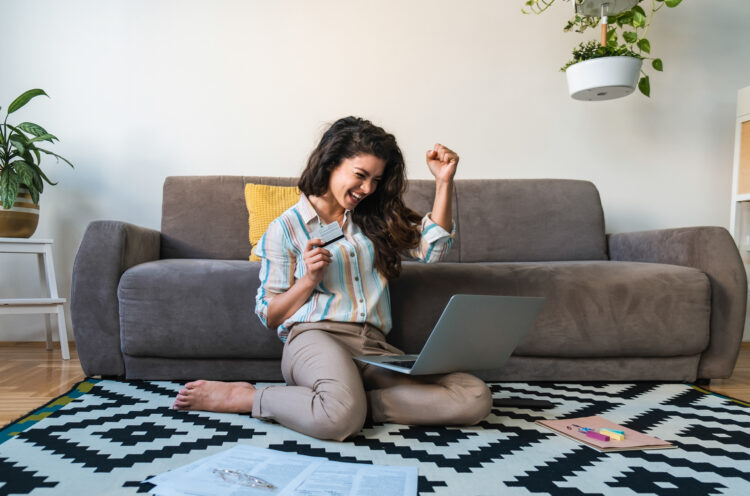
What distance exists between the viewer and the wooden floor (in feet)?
5.18

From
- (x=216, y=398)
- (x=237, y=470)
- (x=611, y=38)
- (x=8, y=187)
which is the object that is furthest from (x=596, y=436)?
(x=8, y=187)

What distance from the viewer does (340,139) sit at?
1.47 meters

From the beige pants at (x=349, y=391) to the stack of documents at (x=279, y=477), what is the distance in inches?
7.3

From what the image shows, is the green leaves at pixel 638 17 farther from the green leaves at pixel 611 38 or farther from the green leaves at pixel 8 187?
the green leaves at pixel 8 187

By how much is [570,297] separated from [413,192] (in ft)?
2.76

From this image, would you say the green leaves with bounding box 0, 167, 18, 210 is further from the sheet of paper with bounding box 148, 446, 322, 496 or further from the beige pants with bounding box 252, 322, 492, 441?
the sheet of paper with bounding box 148, 446, 322, 496

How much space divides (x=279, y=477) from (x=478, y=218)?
66.1 inches

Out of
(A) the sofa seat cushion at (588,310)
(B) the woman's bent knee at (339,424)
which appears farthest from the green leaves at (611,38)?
(B) the woman's bent knee at (339,424)

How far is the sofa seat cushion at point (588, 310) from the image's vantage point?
1.84m

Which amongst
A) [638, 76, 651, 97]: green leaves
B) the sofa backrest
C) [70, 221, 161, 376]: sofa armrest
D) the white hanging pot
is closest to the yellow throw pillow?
the sofa backrest

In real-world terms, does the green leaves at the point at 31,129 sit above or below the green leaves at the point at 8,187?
above

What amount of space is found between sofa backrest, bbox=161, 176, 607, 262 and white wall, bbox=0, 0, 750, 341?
28cm

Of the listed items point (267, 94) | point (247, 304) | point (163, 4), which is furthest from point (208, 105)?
point (247, 304)

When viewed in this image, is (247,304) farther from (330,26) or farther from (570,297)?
(330,26)
